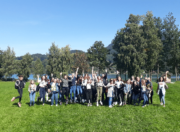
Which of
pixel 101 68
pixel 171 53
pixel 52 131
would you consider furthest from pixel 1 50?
pixel 52 131

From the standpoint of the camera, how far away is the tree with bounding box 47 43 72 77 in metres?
53.5

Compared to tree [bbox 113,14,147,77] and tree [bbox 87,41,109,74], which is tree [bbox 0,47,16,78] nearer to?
tree [bbox 87,41,109,74]

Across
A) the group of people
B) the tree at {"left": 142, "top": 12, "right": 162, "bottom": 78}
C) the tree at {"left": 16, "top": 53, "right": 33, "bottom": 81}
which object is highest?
the tree at {"left": 142, "top": 12, "right": 162, "bottom": 78}

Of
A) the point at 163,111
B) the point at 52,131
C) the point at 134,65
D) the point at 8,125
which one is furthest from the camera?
the point at 134,65

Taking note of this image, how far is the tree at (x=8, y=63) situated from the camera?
58.8 m

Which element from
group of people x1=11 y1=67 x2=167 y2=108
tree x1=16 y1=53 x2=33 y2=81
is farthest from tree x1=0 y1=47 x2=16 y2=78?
group of people x1=11 y1=67 x2=167 y2=108

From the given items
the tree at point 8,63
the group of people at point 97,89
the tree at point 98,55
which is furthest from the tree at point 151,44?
the tree at point 8,63

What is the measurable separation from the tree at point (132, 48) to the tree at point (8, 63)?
40.9 metres

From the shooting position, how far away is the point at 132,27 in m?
44.7

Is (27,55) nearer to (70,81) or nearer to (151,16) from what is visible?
(151,16)

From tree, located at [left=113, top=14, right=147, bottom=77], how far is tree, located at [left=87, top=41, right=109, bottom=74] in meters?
8.99

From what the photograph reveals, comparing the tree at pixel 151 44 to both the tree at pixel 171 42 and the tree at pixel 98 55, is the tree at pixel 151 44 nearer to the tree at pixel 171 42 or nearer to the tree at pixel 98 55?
the tree at pixel 171 42

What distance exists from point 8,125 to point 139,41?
41.5 metres

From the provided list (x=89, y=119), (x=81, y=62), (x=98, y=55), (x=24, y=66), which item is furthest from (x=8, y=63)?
(x=89, y=119)
